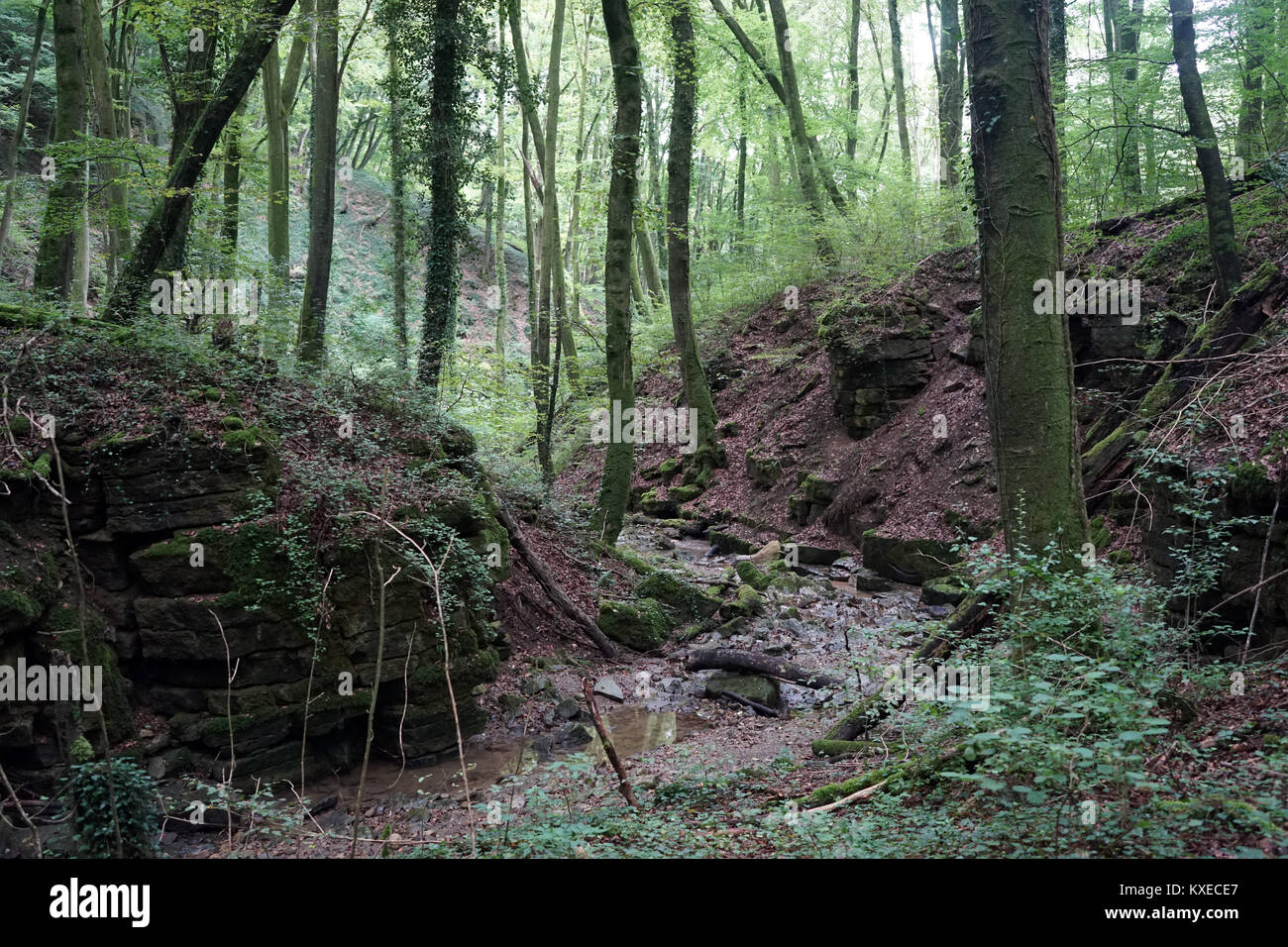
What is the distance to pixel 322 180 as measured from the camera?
12594 mm

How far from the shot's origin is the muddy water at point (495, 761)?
6762mm

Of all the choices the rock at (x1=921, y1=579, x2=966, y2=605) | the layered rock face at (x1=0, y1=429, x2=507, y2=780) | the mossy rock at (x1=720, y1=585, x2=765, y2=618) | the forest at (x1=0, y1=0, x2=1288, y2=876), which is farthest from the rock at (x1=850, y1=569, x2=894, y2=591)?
the layered rock face at (x1=0, y1=429, x2=507, y2=780)

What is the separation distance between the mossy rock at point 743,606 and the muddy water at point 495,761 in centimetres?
265

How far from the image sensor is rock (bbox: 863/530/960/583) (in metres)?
12.2

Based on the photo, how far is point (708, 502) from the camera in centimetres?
1778

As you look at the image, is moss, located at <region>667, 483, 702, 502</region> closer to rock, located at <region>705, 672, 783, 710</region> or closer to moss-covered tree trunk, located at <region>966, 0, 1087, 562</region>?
rock, located at <region>705, 672, 783, 710</region>

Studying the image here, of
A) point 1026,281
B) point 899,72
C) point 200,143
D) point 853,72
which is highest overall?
point 853,72

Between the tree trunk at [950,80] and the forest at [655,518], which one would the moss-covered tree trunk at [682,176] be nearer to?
the forest at [655,518]

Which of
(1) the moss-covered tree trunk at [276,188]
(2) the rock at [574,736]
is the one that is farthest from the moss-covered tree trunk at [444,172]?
(2) the rock at [574,736]

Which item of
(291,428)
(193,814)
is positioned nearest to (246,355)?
(291,428)

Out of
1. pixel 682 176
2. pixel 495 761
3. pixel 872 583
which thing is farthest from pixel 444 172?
pixel 872 583

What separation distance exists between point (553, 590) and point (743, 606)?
9.03ft

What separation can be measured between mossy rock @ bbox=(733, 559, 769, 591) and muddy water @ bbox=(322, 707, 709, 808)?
13.3 ft

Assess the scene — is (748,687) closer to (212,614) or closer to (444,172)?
(212,614)
